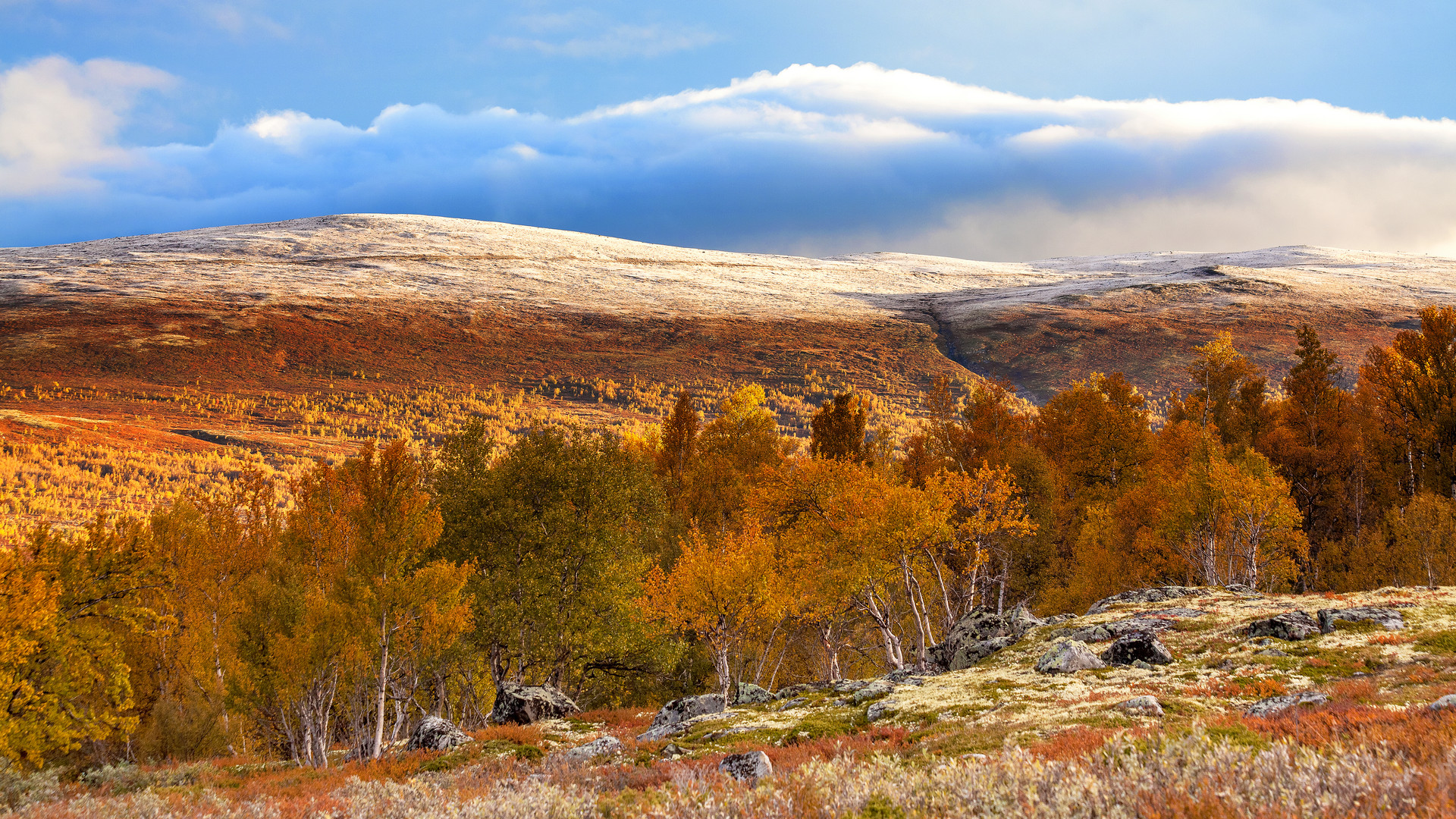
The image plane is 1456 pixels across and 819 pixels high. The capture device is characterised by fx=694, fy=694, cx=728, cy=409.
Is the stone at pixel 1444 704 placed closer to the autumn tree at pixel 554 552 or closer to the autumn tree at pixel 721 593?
the autumn tree at pixel 721 593

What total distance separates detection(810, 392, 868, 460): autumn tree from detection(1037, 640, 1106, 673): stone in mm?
40688

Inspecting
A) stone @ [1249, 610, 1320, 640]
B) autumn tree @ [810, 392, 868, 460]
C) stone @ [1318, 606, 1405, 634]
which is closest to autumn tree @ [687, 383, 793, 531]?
autumn tree @ [810, 392, 868, 460]

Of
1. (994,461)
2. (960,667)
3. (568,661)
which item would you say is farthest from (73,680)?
(994,461)

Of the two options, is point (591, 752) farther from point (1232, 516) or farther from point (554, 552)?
point (1232, 516)

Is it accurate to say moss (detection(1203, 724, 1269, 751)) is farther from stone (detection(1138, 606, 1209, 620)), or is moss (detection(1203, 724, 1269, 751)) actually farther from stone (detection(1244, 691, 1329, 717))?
stone (detection(1138, 606, 1209, 620))

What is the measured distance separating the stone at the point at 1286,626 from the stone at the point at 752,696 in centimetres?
2223

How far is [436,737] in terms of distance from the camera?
98.3 ft

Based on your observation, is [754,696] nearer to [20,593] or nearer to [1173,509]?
[20,593]

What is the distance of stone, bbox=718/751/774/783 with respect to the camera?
14.5 metres

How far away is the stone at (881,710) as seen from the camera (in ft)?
85.8

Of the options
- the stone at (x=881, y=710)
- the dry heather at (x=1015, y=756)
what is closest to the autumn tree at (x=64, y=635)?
the dry heather at (x=1015, y=756)

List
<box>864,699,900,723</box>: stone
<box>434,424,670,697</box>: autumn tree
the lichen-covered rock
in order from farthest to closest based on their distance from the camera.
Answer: <box>434,424,670,697</box>: autumn tree
the lichen-covered rock
<box>864,699,900,723</box>: stone

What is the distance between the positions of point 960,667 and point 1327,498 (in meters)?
52.5

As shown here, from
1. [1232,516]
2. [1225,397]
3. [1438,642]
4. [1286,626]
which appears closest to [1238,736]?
[1438,642]
